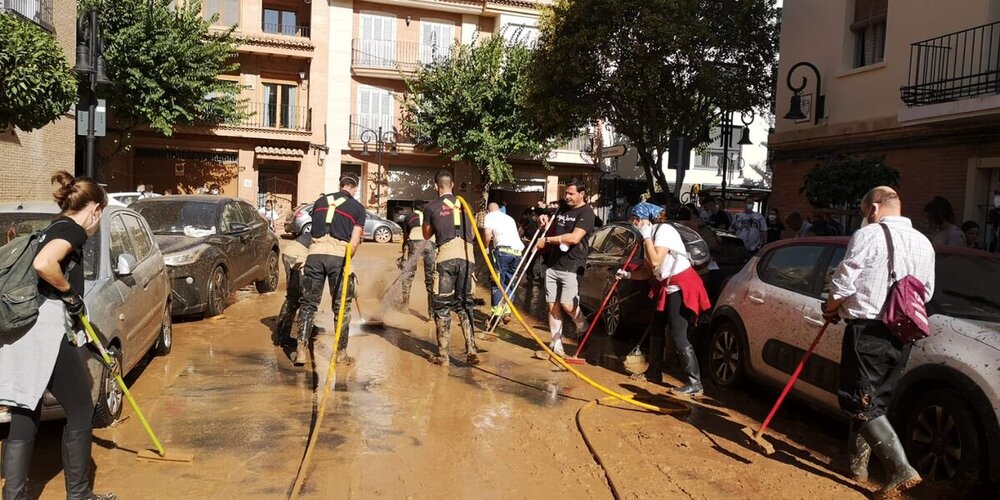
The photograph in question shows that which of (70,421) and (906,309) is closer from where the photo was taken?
(70,421)

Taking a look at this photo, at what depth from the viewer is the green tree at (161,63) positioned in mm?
27266

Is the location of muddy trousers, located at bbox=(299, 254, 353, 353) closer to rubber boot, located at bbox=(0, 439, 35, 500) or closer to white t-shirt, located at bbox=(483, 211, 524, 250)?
rubber boot, located at bbox=(0, 439, 35, 500)

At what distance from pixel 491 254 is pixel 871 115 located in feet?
23.5

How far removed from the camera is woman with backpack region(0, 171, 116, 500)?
3809mm

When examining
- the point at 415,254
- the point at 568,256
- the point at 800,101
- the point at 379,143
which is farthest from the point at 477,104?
the point at 568,256

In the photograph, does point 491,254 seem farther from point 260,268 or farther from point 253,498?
point 253,498

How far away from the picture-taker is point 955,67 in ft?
38.3

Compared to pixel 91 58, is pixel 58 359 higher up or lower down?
lower down

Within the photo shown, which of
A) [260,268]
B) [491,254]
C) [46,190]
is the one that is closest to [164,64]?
[46,190]

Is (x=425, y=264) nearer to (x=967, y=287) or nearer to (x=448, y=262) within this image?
(x=448, y=262)

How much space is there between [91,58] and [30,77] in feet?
13.9

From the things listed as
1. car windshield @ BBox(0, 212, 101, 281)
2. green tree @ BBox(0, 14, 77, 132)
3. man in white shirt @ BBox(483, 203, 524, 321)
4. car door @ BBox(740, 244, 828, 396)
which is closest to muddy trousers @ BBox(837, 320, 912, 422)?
car door @ BBox(740, 244, 828, 396)

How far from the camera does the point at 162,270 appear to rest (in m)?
7.68

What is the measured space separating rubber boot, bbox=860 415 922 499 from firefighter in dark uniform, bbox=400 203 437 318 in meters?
6.31
